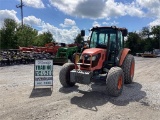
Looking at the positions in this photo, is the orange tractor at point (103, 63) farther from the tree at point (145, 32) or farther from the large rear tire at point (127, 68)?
the tree at point (145, 32)

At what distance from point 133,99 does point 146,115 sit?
1545mm

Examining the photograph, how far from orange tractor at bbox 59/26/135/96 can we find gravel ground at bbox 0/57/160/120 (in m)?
0.48

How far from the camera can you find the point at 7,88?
912 centimetres

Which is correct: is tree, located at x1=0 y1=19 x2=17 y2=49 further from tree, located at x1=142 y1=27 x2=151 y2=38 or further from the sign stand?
tree, located at x1=142 y1=27 x2=151 y2=38

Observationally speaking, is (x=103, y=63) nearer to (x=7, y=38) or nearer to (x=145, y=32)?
(x=7, y=38)

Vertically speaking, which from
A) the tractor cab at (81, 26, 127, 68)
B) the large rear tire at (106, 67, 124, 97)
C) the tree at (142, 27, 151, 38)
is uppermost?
the tree at (142, 27, 151, 38)

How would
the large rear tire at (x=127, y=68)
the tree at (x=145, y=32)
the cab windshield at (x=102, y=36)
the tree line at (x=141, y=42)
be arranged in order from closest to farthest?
the cab windshield at (x=102, y=36)
the large rear tire at (x=127, y=68)
the tree line at (x=141, y=42)
the tree at (x=145, y=32)

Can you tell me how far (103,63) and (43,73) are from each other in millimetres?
2444

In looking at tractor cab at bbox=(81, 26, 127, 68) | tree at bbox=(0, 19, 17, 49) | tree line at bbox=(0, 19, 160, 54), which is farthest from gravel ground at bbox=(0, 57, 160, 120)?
tree at bbox=(0, 19, 17, 49)

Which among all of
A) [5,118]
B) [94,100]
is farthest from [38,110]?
[94,100]

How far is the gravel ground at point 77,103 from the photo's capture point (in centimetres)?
609

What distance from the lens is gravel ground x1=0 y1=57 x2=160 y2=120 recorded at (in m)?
6.09

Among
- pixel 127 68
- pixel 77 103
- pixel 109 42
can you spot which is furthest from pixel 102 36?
pixel 77 103

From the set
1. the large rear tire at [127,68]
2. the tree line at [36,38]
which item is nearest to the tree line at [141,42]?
the tree line at [36,38]
